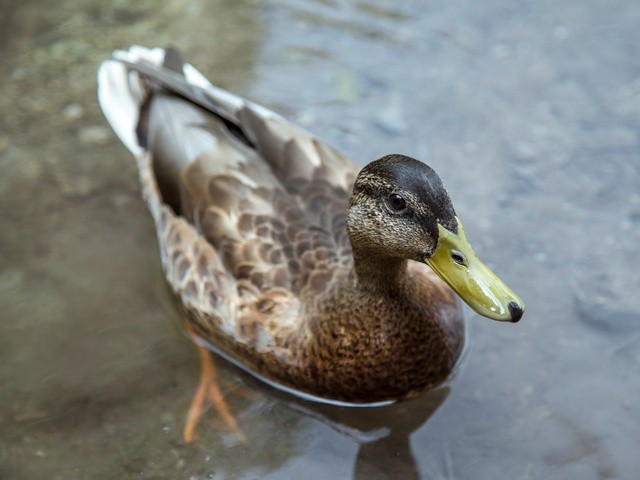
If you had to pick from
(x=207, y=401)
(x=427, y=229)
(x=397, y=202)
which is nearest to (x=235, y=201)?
(x=207, y=401)

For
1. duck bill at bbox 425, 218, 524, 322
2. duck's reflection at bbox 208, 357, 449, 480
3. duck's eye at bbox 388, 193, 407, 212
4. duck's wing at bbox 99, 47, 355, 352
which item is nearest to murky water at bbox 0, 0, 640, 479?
duck's reflection at bbox 208, 357, 449, 480

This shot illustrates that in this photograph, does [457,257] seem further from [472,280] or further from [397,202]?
[397,202]

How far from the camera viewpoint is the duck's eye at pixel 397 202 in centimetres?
368

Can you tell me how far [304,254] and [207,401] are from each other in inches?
31.4

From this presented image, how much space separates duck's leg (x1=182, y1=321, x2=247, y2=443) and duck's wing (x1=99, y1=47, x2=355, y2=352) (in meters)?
0.20

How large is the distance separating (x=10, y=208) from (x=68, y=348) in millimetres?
1006

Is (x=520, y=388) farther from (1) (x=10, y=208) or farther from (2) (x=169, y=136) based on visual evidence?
(1) (x=10, y=208)

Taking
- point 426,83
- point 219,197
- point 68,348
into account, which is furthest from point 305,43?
point 68,348

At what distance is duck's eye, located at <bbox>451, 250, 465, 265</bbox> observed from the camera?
3600mm

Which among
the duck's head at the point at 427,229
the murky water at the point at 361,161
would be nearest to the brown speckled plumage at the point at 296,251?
the duck's head at the point at 427,229

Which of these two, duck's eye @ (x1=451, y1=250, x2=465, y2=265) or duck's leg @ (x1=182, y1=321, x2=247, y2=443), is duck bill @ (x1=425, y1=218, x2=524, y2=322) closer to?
duck's eye @ (x1=451, y1=250, x2=465, y2=265)

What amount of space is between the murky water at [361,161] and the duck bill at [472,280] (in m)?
0.82

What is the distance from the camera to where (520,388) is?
4.32 meters

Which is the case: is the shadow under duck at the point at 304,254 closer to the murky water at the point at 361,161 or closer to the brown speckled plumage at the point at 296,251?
the brown speckled plumage at the point at 296,251
